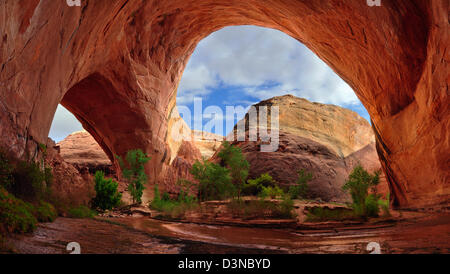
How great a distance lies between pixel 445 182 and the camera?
6.61 m

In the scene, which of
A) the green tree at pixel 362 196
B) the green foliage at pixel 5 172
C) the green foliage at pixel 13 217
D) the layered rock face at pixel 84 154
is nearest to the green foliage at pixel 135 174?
the green foliage at pixel 5 172

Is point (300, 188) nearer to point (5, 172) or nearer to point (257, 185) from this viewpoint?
point (257, 185)

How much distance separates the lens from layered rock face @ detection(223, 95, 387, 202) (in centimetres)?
1609

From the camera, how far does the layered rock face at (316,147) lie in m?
16.1

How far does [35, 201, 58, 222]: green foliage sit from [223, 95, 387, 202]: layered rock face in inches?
482

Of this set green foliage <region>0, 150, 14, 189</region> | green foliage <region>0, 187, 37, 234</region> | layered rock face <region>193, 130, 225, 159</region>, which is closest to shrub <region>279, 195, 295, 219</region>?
green foliage <region>0, 187, 37, 234</region>

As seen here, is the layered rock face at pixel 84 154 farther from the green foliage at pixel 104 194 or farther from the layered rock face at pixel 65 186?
the green foliage at pixel 104 194

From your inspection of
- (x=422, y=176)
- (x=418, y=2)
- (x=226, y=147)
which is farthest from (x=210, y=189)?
(x=418, y=2)

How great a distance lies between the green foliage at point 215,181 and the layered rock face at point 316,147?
14.1 ft

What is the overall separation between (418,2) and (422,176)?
458 cm

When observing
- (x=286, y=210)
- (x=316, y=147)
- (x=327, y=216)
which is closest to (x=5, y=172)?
(x=286, y=210)

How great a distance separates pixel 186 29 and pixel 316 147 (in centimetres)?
1110

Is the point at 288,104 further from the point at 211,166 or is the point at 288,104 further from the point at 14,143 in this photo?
the point at 14,143

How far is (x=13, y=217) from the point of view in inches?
132
